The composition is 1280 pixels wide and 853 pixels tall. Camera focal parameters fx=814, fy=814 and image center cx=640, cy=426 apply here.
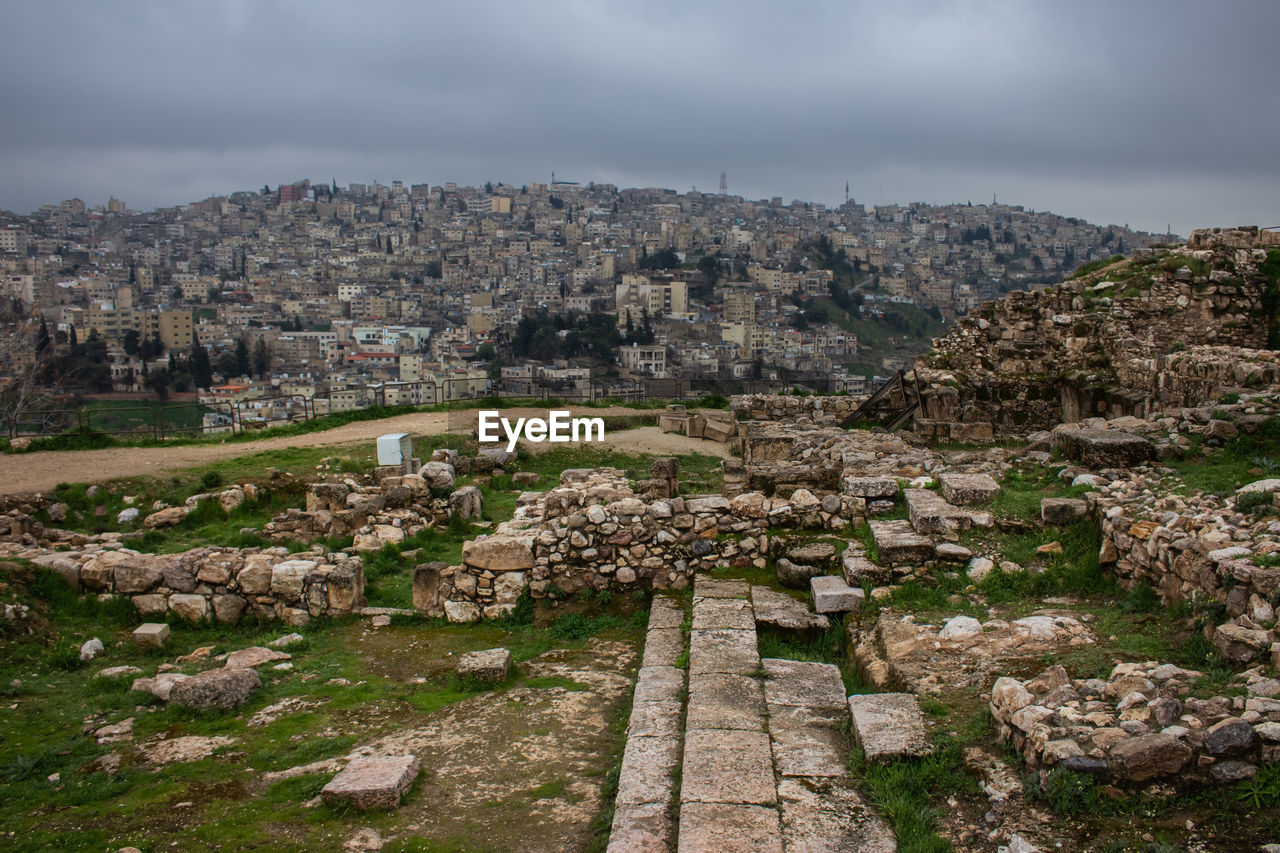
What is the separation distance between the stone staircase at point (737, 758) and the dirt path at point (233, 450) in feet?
42.4

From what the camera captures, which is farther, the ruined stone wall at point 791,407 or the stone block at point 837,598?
the ruined stone wall at point 791,407

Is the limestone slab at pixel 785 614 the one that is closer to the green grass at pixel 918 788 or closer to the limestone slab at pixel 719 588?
the limestone slab at pixel 719 588

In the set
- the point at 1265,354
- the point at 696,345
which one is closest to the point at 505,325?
the point at 696,345

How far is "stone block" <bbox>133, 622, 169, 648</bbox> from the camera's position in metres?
8.27

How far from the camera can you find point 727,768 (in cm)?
481

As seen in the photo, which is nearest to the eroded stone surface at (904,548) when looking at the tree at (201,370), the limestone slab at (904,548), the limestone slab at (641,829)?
the limestone slab at (904,548)

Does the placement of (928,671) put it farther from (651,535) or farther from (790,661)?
(651,535)

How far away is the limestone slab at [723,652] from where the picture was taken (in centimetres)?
625

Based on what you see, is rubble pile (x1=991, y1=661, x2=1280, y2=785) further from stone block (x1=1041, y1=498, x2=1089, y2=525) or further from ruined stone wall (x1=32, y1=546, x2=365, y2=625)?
ruined stone wall (x1=32, y1=546, x2=365, y2=625)

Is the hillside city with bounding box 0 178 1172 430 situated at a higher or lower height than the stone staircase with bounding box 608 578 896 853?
higher

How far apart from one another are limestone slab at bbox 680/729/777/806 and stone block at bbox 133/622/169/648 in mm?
6023

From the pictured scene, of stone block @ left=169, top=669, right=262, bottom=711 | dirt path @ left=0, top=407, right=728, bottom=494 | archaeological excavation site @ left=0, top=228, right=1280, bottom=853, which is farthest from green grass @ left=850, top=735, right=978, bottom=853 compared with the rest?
dirt path @ left=0, top=407, right=728, bottom=494

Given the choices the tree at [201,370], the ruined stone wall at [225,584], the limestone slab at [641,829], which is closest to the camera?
the limestone slab at [641,829]

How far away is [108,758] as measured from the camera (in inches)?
237
